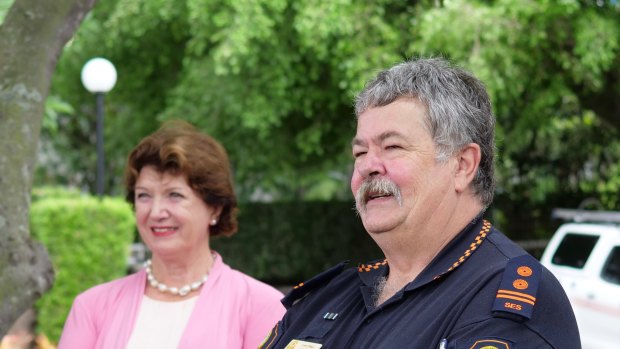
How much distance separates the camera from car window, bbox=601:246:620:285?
30.5 ft

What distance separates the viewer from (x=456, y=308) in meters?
1.96

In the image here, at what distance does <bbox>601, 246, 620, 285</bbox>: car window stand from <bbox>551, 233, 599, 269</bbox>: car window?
402 millimetres

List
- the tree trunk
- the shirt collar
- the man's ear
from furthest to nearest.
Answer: the tree trunk → the man's ear → the shirt collar

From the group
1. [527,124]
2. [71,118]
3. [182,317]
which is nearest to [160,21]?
[527,124]

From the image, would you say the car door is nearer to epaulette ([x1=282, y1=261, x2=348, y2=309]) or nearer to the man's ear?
epaulette ([x1=282, y1=261, x2=348, y2=309])

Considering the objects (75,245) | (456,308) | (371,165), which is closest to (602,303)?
(75,245)

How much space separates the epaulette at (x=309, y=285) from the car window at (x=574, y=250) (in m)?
7.92

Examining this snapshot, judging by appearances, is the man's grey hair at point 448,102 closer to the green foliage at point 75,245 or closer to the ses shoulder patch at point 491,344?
the ses shoulder patch at point 491,344

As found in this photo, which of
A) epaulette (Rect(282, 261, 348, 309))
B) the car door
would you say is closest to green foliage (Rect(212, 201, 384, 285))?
the car door

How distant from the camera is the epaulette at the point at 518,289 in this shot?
6.08 feet

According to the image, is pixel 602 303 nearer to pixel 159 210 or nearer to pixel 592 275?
pixel 592 275

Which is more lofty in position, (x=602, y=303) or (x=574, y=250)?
(x=574, y=250)

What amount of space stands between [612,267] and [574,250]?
86 centimetres

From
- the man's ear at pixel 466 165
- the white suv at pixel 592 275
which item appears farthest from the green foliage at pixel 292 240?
the man's ear at pixel 466 165
